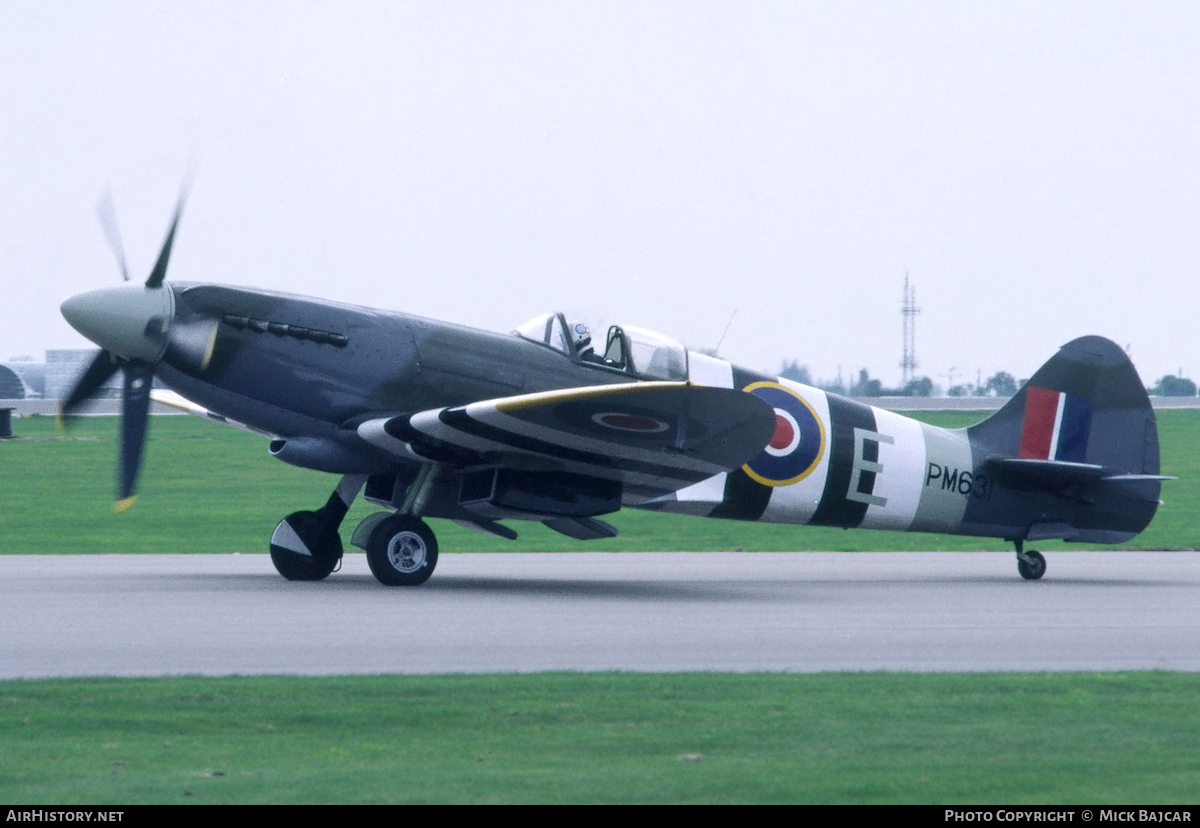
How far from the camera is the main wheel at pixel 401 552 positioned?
45.8 ft

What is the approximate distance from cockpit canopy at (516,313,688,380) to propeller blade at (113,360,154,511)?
365 cm

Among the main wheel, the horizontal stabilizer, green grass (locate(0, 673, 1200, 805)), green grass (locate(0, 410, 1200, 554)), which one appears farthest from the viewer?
green grass (locate(0, 410, 1200, 554))

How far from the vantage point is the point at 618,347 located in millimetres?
15172

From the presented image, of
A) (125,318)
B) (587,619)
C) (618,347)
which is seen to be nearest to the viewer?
(587,619)

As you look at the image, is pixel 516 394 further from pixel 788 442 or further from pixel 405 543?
pixel 788 442

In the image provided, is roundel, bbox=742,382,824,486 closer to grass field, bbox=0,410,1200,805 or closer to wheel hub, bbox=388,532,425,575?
wheel hub, bbox=388,532,425,575

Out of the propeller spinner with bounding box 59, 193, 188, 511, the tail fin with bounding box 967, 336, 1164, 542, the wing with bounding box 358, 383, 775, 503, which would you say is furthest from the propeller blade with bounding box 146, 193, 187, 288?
the tail fin with bounding box 967, 336, 1164, 542

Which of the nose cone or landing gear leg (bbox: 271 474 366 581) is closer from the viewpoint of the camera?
the nose cone

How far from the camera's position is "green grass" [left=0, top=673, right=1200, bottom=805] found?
5551mm

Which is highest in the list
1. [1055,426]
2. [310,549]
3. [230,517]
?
[1055,426]

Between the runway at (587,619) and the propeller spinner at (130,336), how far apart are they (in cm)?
129

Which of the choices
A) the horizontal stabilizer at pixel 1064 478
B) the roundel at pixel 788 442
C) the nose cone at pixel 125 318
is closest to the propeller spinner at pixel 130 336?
the nose cone at pixel 125 318

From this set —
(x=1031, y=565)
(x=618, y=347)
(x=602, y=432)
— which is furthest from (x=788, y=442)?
(x=1031, y=565)

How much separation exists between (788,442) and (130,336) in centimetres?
649
